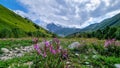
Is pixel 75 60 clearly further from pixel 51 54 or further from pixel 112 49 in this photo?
pixel 51 54

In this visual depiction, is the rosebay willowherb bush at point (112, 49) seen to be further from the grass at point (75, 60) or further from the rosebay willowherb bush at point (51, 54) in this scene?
the rosebay willowherb bush at point (51, 54)

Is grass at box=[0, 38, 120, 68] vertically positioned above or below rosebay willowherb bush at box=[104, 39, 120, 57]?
below

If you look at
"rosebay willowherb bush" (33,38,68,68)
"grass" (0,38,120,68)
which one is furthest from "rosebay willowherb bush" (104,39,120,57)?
"rosebay willowherb bush" (33,38,68,68)

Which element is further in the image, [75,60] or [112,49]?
[112,49]

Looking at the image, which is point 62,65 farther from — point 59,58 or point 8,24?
point 8,24

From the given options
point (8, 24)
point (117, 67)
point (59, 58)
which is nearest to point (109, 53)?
point (117, 67)

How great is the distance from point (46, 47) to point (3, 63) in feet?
16.5

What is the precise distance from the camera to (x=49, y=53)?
8.29 meters

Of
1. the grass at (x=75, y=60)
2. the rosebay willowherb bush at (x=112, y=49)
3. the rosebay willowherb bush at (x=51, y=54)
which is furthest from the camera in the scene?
the rosebay willowherb bush at (x=112, y=49)

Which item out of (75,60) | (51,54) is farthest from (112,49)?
(51,54)

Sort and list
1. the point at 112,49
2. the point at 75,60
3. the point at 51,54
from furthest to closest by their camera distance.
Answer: the point at 112,49 < the point at 75,60 < the point at 51,54

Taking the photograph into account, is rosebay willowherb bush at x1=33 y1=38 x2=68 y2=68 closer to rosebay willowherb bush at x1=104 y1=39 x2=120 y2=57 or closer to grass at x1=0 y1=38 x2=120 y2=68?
grass at x1=0 y1=38 x2=120 y2=68

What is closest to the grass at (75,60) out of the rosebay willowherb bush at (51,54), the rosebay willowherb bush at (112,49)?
the rosebay willowherb bush at (51,54)

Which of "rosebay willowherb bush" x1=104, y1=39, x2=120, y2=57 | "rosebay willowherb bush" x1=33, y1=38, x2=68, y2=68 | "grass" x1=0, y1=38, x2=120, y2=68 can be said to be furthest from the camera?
"rosebay willowherb bush" x1=104, y1=39, x2=120, y2=57
